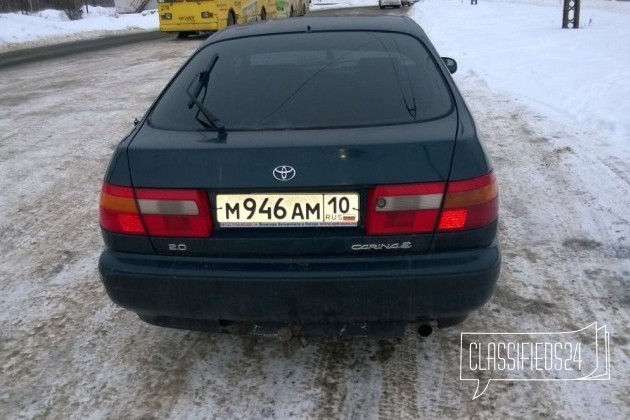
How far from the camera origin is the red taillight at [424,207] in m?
2.46

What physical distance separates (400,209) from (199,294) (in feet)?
2.88

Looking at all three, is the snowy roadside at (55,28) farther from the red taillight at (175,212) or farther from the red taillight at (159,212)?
the red taillight at (175,212)

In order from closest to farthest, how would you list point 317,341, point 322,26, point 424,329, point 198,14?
point 424,329
point 317,341
point 322,26
point 198,14

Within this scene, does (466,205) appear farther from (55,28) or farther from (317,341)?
(55,28)

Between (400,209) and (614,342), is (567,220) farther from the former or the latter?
(400,209)

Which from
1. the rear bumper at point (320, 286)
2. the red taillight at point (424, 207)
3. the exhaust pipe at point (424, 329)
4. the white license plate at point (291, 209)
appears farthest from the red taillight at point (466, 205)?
the exhaust pipe at point (424, 329)

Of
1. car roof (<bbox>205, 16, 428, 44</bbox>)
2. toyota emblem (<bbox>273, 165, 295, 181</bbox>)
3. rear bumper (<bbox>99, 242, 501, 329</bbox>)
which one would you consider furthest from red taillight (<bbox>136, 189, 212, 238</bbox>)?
car roof (<bbox>205, 16, 428, 44</bbox>)

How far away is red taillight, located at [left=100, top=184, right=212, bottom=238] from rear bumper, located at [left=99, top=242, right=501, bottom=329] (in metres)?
0.12

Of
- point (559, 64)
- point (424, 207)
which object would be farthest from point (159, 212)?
point (559, 64)

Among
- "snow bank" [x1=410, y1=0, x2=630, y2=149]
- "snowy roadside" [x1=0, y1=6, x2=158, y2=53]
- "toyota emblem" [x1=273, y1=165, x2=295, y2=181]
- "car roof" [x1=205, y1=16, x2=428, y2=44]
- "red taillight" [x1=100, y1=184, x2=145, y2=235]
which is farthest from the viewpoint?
"snowy roadside" [x1=0, y1=6, x2=158, y2=53]

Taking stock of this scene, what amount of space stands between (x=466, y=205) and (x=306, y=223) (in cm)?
64

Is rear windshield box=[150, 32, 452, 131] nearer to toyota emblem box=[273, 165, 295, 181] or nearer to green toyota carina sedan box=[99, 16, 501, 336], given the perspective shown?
green toyota carina sedan box=[99, 16, 501, 336]

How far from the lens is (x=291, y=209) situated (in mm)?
2477

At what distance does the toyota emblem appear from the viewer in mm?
2445
